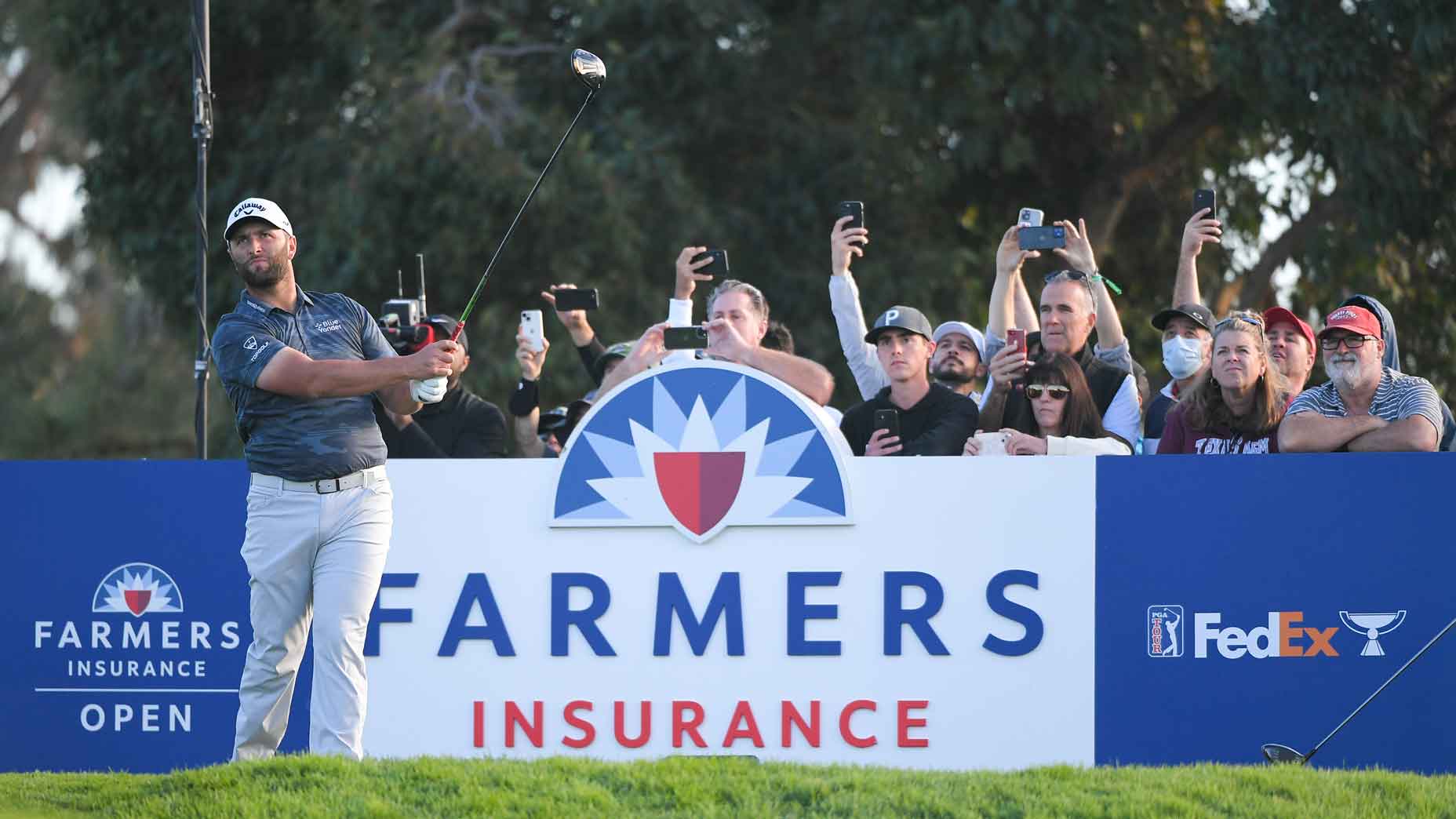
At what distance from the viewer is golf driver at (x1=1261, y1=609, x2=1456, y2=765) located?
267 inches

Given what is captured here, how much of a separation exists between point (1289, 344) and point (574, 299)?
9.86ft

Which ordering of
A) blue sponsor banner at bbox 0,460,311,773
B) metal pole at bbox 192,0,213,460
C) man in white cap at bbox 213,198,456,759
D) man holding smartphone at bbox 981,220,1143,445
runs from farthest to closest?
metal pole at bbox 192,0,213,460 < man holding smartphone at bbox 981,220,1143,445 < blue sponsor banner at bbox 0,460,311,773 < man in white cap at bbox 213,198,456,759

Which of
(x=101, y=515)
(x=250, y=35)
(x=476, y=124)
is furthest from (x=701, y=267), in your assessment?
(x=250, y=35)

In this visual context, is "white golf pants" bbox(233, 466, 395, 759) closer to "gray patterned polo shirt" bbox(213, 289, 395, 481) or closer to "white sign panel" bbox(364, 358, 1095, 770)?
"gray patterned polo shirt" bbox(213, 289, 395, 481)

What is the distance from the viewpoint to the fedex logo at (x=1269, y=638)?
271 inches

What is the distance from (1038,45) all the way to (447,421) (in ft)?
26.1

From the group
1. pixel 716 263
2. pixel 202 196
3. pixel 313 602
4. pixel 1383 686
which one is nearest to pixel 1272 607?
pixel 1383 686

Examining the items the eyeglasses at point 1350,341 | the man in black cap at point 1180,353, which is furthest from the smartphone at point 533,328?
the eyeglasses at point 1350,341

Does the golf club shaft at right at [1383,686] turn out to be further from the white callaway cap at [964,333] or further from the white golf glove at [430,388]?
the white golf glove at [430,388]

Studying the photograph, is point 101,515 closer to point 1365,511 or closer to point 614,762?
point 614,762

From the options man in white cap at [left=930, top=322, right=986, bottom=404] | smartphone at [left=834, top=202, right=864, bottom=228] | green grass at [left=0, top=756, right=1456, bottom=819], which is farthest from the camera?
smartphone at [left=834, top=202, right=864, bottom=228]

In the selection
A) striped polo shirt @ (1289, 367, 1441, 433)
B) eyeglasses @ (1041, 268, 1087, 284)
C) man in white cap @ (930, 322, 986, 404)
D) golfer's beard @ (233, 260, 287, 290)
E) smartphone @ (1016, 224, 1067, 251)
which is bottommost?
striped polo shirt @ (1289, 367, 1441, 433)

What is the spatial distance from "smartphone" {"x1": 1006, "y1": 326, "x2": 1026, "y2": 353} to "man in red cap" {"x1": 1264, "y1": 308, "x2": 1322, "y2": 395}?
0.91 meters

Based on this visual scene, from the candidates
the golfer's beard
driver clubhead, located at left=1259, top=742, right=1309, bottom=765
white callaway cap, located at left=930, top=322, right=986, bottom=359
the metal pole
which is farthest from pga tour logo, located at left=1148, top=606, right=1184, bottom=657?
the metal pole
